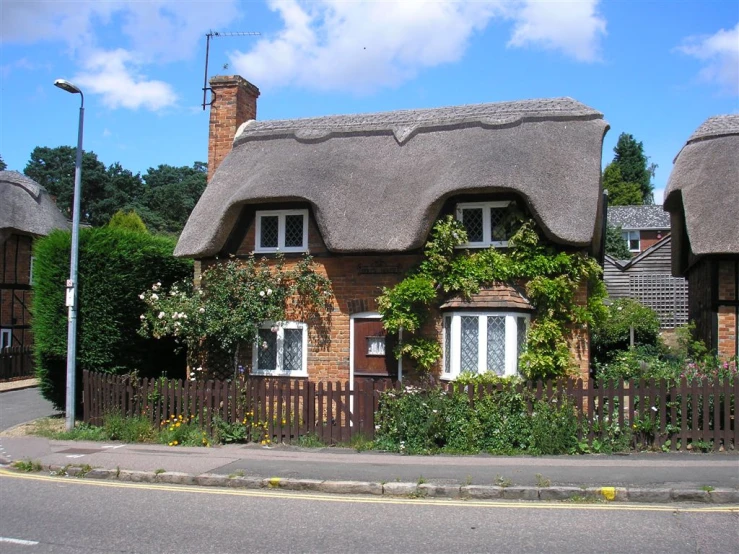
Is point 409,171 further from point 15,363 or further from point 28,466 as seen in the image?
point 15,363

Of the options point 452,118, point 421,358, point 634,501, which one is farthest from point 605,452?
point 452,118

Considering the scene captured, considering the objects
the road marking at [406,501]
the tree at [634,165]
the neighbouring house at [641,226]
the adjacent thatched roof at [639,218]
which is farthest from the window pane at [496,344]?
the tree at [634,165]

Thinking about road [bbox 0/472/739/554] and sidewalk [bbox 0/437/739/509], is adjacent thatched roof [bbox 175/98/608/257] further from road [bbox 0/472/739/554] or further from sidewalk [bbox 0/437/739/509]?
road [bbox 0/472/739/554]

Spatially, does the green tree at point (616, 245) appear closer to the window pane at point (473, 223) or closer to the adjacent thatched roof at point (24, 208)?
the adjacent thatched roof at point (24, 208)

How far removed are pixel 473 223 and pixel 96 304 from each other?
8.02 m

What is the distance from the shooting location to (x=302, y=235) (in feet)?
50.1

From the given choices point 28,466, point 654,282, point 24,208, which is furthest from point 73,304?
point 654,282

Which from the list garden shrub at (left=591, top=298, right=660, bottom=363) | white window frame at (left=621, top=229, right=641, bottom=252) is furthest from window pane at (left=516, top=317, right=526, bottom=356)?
white window frame at (left=621, top=229, right=641, bottom=252)

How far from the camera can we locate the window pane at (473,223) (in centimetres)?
1407

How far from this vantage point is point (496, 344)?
13.4 meters

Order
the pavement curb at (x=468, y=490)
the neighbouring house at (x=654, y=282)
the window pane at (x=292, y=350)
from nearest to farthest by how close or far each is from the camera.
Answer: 1. the pavement curb at (x=468, y=490)
2. the window pane at (x=292, y=350)
3. the neighbouring house at (x=654, y=282)

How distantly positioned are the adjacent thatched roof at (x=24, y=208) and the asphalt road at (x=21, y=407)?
8.28 meters

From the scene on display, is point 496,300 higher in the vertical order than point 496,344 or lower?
higher

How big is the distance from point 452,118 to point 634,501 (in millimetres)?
9724
